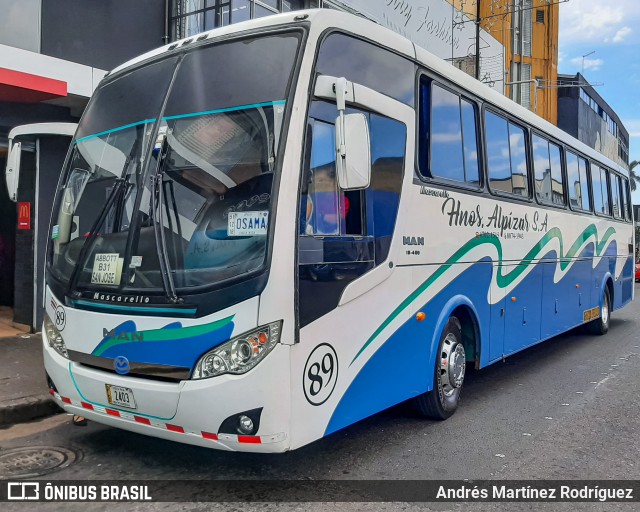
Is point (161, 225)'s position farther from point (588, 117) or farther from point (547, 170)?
point (588, 117)

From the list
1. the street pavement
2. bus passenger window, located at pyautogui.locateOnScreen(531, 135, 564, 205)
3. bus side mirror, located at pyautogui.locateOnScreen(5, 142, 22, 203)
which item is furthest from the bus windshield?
bus passenger window, located at pyautogui.locateOnScreen(531, 135, 564, 205)

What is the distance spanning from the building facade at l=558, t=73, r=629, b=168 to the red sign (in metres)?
31.2

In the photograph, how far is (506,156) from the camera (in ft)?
23.6

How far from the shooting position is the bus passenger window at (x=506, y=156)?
22.4ft

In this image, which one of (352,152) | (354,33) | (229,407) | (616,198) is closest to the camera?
(229,407)

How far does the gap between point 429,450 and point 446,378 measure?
3.06ft

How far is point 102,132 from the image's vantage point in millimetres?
4910

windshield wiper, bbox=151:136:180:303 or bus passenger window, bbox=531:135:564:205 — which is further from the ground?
bus passenger window, bbox=531:135:564:205

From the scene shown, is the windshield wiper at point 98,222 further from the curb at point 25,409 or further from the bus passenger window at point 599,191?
the bus passenger window at point 599,191

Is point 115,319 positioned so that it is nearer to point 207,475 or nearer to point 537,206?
point 207,475

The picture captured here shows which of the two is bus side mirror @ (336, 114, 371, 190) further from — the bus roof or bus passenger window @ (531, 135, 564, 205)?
bus passenger window @ (531, 135, 564, 205)

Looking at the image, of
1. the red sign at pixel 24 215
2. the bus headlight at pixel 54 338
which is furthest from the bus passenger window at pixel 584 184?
the red sign at pixel 24 215

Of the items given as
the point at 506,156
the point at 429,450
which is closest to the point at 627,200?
the point at 506,156

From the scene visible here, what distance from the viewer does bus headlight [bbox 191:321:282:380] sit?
12.3ft
